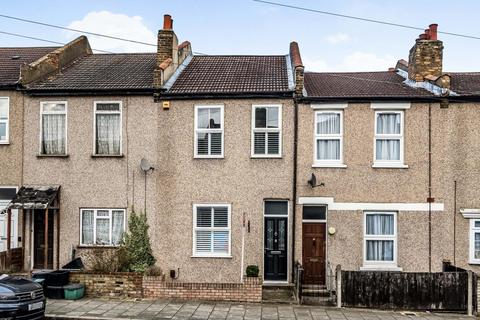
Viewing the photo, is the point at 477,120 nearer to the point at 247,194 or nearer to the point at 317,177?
the point at 317,177

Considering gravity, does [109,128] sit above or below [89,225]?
above

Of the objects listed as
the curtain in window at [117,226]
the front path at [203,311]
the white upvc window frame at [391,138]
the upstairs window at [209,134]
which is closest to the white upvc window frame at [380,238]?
the white upvc window frame at [391,138]

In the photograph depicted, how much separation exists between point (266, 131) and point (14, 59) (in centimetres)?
1108

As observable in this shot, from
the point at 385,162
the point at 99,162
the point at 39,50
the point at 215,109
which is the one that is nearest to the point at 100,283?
the point at 99,162

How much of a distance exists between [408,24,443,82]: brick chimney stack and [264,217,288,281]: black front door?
7.43 m

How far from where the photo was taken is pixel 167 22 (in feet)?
60.6

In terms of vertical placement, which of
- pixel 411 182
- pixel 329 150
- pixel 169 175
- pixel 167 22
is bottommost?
pixel 411 182

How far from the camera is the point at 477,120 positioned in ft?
52.1

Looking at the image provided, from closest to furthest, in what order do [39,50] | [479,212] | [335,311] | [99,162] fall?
[335,311], [479,212], [99,162], [39,50]

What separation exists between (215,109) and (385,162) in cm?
584

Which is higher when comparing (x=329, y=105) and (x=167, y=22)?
(x=167, y=22)

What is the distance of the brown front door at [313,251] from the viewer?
16.1 meters

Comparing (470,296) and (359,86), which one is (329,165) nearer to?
(359,86)

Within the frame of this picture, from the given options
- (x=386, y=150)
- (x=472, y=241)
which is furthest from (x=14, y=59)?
(x=472, y=241)
